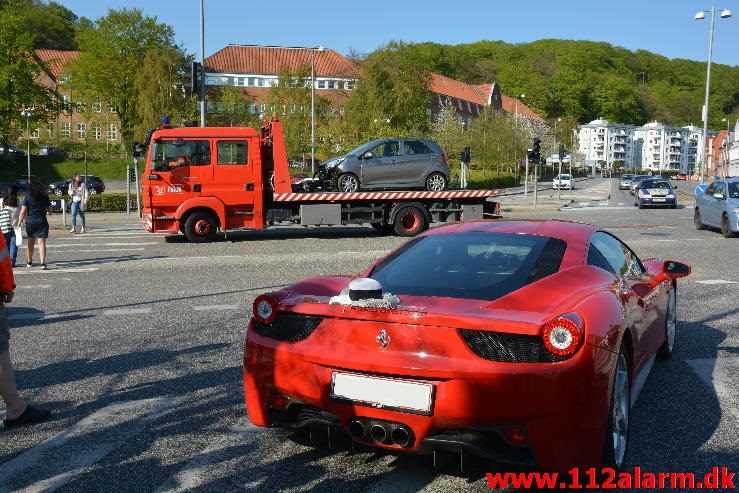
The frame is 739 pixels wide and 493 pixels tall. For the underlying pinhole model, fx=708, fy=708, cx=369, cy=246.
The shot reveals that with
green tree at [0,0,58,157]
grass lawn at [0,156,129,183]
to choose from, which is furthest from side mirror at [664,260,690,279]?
grass lawn at [0,156,129,183]

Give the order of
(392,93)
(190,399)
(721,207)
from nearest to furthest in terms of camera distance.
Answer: (190,399), (721,207), (392,93)

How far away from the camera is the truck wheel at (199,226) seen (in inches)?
687

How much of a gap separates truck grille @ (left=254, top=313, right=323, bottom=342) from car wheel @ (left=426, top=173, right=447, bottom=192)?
1585 centimetres

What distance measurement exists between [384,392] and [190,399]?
2.23 metres

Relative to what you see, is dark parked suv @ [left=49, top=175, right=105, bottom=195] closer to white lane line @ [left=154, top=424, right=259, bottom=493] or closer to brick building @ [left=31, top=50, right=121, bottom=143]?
brick building @ [left=31, top=50, right=121, bottom=143]

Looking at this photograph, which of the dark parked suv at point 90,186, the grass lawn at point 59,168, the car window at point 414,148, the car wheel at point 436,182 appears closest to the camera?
the car window at point 414,148

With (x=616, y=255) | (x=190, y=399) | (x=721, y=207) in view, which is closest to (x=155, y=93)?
(x=721, y=207)

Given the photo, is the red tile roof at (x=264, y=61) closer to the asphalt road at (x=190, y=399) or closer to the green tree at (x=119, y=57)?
the green tree at (x=119, y=57)

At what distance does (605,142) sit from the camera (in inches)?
6929

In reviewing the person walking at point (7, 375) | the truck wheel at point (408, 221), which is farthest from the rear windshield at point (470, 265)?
the truck wheel at point (408, 221)

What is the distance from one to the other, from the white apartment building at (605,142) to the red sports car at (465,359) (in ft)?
576

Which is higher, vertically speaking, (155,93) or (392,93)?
(155,93)

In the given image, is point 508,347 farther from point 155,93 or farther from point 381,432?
point 155,93

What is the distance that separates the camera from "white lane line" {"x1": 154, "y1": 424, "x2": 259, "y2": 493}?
356 cm
